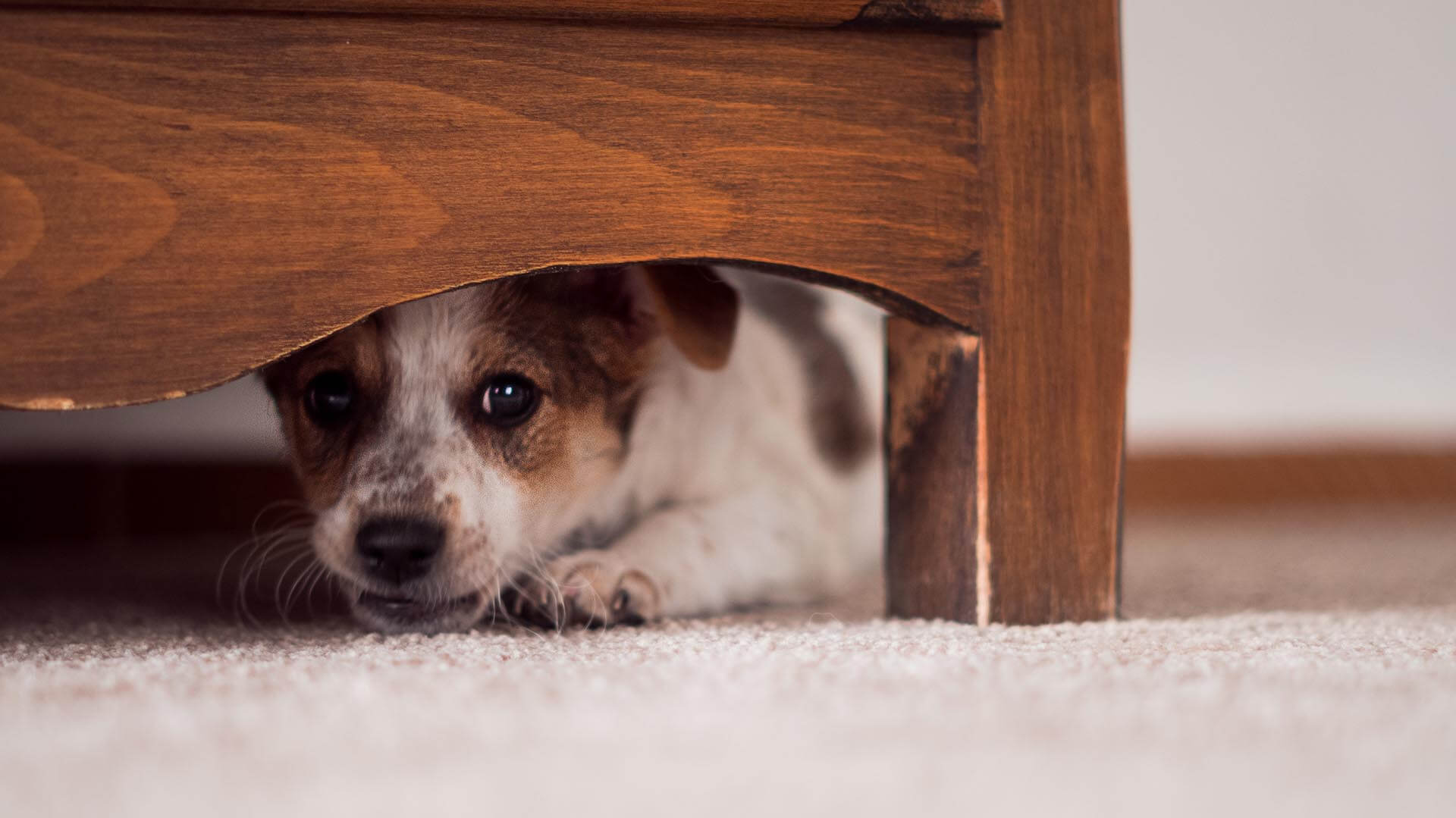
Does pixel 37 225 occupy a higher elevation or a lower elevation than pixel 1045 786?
higher

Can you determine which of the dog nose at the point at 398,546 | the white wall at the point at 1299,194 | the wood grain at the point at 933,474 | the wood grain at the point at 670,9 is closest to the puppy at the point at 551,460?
the dog nose at the point at 398,546

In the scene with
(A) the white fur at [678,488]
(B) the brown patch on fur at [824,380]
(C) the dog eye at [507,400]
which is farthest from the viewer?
(B) the brown patch on fur at [824,380]

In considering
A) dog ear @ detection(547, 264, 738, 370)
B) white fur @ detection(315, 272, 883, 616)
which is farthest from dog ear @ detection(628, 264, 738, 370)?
white fur @ detection(315, 272, 883, 616)

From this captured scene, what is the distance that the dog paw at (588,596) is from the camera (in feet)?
3.61

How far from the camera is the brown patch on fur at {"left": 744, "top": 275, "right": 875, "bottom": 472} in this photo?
1.82 m

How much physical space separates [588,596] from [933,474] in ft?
1.25

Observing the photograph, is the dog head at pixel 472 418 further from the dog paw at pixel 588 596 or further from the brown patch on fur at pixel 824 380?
the brown patch on fur at pixel 824 380

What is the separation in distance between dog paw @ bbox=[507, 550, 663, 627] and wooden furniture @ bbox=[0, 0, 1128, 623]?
0.32 m

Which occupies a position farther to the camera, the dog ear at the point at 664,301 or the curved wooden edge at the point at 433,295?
the dog ear at the point at 664,301

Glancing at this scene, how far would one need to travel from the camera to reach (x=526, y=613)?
3.75 ft

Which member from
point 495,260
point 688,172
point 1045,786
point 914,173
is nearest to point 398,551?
point 495,260

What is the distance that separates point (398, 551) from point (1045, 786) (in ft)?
2.49

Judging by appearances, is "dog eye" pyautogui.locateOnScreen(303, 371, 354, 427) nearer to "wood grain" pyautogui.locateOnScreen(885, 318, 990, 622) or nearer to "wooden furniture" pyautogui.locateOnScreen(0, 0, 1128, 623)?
"wooden furniture" pyautogui.locateOnScreen(0, 0, 1128, 623)

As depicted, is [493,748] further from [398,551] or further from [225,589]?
[225,589]
